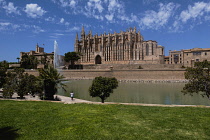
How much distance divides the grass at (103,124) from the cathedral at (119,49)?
156 feet

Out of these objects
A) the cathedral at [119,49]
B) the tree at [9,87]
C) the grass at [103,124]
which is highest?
the cathedral at [119,49]

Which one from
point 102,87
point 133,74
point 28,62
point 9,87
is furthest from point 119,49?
point 9,87

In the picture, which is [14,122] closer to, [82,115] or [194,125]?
[82,115]

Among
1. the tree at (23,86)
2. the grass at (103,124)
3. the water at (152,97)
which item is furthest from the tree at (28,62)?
the grass at (103,124)

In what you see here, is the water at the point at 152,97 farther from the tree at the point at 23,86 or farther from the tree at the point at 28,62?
the tree at the point at 28,62

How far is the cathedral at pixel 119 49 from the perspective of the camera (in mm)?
56812

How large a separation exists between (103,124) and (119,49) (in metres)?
57.5

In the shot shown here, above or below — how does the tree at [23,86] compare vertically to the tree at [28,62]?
below

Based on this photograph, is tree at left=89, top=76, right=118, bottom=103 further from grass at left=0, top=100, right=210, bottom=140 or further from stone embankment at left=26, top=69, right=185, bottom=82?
stone embankment at left=26, top=69, right=185, bottom=82

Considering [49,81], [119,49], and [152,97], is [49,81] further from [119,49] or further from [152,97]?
[119,49]

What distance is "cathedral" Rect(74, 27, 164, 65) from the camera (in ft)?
186

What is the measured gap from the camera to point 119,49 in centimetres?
6250

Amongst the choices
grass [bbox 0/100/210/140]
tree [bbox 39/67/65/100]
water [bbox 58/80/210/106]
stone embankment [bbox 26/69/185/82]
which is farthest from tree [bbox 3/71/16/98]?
stone embankment [bbox 26/69/185/82]

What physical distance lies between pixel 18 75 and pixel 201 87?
16.0 m
